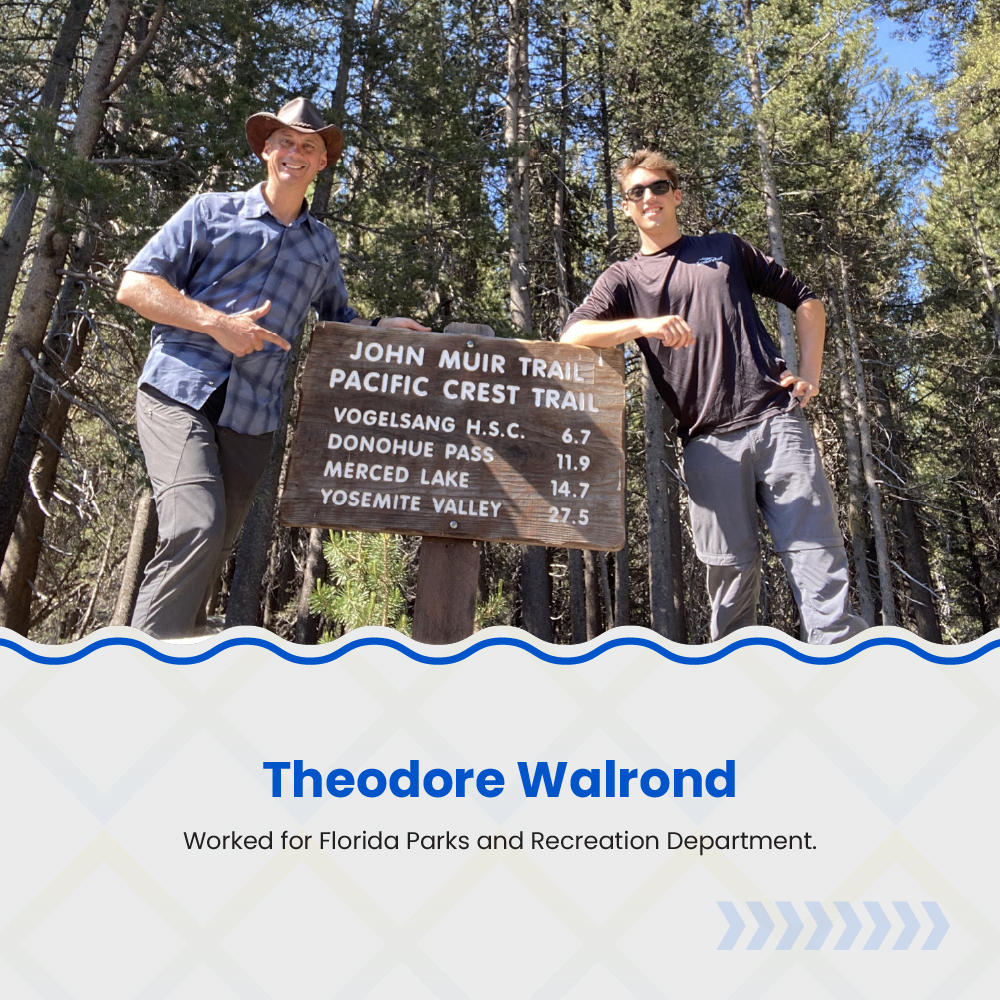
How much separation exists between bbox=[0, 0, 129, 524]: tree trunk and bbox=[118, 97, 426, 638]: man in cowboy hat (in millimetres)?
6690

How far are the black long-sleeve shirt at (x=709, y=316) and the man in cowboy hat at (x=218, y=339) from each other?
81 centimetres

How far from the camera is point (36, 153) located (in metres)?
7.07

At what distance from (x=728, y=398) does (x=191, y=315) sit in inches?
68.0

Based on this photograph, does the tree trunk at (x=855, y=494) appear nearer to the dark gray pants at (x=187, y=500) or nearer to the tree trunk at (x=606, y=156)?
the tree trunk at (x=606, y=156)

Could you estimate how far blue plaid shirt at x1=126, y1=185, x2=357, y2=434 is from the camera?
114 inches

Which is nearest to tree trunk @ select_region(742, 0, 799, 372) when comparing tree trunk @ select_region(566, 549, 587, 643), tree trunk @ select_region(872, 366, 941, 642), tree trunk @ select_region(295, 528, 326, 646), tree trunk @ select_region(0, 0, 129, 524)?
tree trunk @ select_region(872, 366, 941, 642)

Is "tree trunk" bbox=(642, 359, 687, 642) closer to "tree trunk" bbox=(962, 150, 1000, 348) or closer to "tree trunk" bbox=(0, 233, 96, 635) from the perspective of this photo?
"tree trunk" bbox=(962, 150, 1000, 348)

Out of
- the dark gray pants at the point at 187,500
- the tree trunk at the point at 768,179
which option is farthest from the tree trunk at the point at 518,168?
the dark gray pants at the point at 187,500

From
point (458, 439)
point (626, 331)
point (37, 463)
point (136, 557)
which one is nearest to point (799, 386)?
point (626, 331)

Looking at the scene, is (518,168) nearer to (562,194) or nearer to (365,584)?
(562,194)

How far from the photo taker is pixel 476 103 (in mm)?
16141

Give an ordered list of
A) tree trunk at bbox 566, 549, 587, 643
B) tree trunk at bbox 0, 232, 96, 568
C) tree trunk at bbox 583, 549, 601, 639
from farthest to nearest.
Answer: tree trunk at bbox 583, 549, 601, 639, tree trunk at bbox 566, 549, 587, 643, tree trunk at bbox 0, 232, 96, 568

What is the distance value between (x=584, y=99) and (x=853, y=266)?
6125 millimetres

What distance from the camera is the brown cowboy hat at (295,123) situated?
10.1 ft
